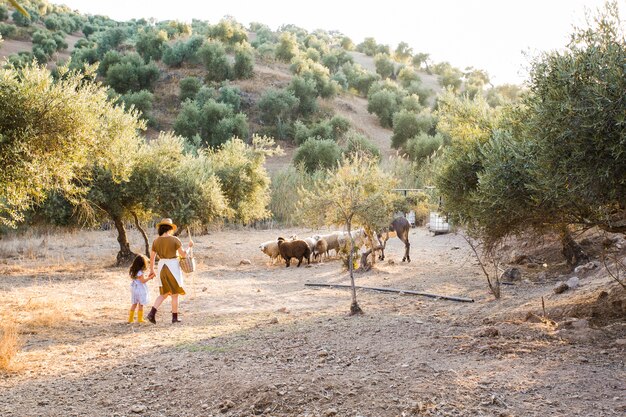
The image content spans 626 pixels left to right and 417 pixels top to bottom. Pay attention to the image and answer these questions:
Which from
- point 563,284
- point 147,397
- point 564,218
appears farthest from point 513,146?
point 147,397

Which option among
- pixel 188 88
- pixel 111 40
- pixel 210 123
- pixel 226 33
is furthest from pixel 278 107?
pixel 111 40

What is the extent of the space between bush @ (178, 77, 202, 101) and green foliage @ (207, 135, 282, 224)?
1185 inches

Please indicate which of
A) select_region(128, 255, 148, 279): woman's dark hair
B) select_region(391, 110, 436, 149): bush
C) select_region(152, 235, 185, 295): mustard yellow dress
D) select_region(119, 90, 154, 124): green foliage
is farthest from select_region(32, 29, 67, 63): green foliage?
select_region(152, 235, 185, 295): mustard yellow dress

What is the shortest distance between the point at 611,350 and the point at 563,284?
519cm

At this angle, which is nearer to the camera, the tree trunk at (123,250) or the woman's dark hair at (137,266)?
the woman's dark hair at (137,266)

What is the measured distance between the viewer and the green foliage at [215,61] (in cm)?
5856

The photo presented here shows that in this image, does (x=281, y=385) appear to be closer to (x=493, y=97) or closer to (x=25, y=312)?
(x=25, y=312)

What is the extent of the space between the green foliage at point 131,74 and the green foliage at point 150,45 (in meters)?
3.51

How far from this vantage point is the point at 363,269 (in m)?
19.3

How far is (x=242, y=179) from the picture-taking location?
25.9m

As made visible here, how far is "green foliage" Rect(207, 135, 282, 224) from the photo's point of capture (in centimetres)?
2578

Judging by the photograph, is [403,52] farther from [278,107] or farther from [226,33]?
[278,107]

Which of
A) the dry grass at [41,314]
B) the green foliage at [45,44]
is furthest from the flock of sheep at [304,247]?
the green foliage at [45,44]

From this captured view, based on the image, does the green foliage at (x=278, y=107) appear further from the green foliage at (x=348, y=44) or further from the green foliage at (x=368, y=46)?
the green foliage at (x=348, y=44)
